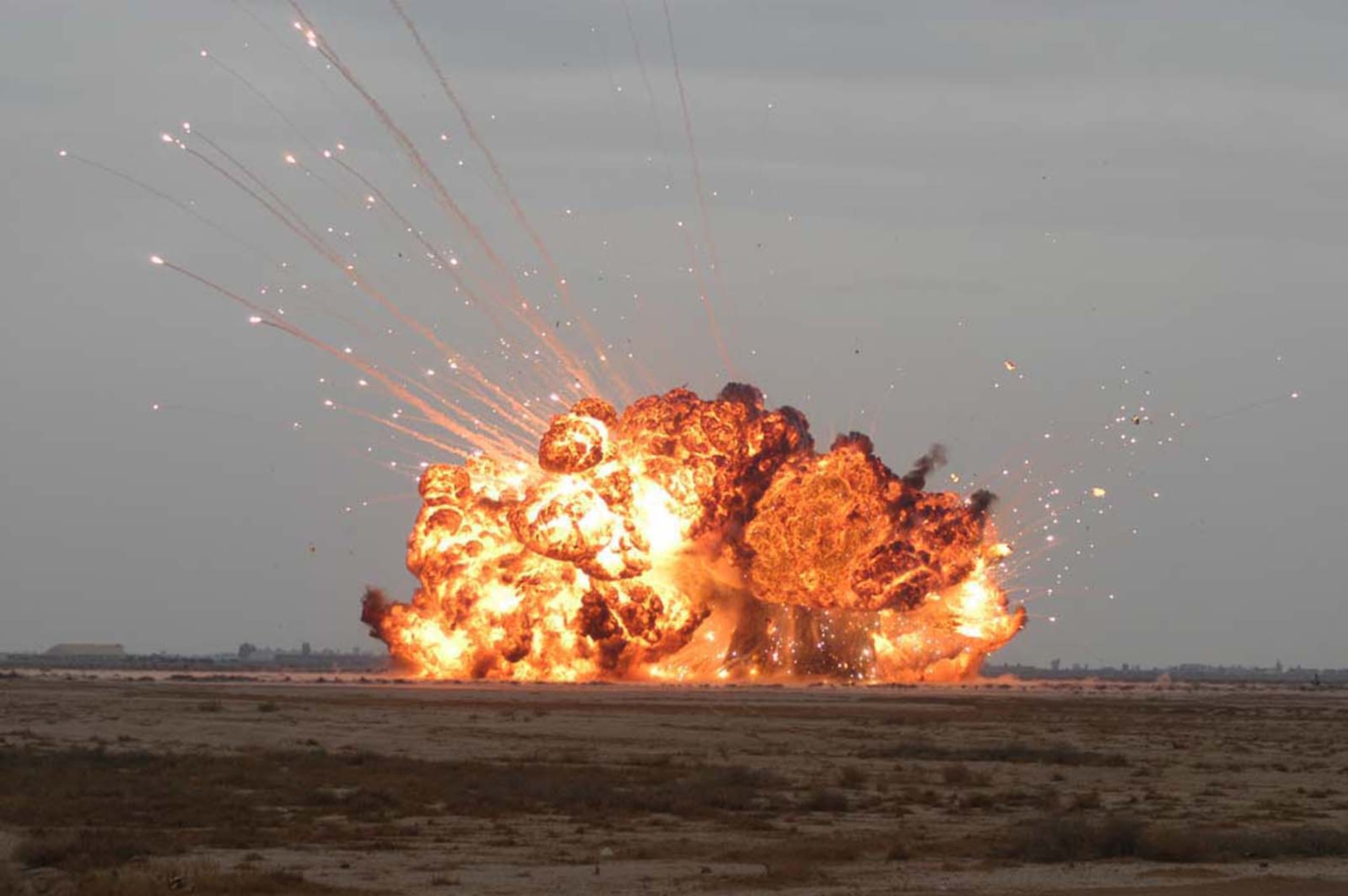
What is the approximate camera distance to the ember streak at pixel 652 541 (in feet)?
402

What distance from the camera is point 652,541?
413ft

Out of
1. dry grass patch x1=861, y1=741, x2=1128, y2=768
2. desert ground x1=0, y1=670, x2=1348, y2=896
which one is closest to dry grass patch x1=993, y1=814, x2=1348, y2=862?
desert ground x1=0, y1=670, x2=1348, y2=896

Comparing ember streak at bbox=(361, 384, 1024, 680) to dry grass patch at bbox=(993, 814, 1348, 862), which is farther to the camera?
ember streak at bbox=(361, 384, 1024, 680)

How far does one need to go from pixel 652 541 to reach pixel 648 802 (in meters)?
77.3

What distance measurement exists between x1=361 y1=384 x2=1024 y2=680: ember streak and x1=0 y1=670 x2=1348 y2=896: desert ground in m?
28.8

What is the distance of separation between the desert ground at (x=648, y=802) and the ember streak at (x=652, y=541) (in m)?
28.8

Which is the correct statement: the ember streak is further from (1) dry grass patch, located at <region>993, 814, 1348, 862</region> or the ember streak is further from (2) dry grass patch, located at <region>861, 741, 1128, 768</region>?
(1) dry grass patch, located at <region>993, 814, 1348, 862</region>

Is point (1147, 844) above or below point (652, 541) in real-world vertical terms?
below

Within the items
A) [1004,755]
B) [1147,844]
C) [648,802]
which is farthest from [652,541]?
[1147,844]

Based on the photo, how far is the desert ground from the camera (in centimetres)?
3541

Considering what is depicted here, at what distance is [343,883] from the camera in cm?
3394

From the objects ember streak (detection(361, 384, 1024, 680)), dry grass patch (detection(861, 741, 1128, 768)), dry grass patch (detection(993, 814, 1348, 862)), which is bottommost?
dry grass patch (detection(993, 814, 1348, 862))

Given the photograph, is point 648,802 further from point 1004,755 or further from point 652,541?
point 652,541

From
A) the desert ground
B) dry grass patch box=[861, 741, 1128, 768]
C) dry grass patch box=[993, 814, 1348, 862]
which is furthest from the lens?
dry grass patch box=[861, 741, 1128, 768]
